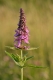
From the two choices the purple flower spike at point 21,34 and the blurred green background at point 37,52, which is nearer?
the purple flower spike at point 21,34

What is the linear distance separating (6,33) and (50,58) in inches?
141

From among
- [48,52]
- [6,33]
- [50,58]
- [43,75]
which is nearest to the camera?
[43,75]

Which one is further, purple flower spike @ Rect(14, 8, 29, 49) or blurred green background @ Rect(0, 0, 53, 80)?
blurred green background @ Rect(0, 0, 53, 80)

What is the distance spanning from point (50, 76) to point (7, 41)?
3.50 metres

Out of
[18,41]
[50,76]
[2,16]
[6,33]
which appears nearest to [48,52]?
[50,76]

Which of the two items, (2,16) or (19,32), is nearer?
(19,32)

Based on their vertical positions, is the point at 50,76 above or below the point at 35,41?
below

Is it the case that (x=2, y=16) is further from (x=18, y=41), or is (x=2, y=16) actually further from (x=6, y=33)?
(x=18, y=41)

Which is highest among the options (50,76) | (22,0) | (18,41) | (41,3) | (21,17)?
(22,0)

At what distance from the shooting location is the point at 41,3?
8656mm

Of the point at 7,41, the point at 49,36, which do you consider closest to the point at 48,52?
the point at 49,36

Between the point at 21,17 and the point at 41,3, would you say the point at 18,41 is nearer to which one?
the point at 21,17

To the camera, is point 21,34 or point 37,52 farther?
point 37,52

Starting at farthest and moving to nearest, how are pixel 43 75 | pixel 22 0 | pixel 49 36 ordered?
pixel 22 0
pixel 49 36
pixel 43 75
